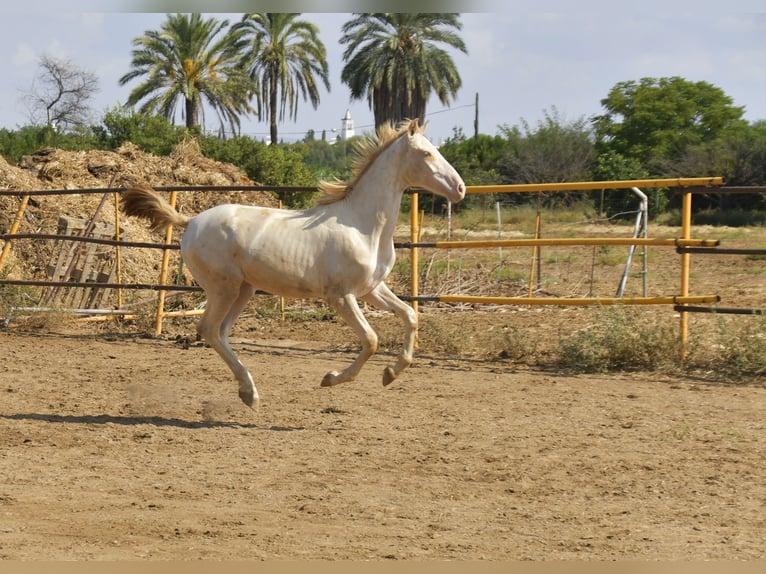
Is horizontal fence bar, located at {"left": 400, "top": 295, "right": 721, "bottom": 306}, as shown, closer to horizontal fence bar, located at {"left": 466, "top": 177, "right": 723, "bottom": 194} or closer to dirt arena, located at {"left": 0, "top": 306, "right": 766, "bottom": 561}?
dirt arena, located at {"left": 0, "top": 306, "right": 766, "bottom": 561}

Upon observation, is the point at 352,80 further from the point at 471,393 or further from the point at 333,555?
the point at 333,555

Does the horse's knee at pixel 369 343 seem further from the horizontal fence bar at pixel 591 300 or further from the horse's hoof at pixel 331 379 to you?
the horizontal fence bar at pixel 591 300

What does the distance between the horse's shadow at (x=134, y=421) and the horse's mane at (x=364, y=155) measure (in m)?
1.68

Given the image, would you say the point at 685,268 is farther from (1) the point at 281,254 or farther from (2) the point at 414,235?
(1) the point at 281,254

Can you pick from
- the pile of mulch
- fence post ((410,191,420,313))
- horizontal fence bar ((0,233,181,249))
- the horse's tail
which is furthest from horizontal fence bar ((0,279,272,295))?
the horse's tail

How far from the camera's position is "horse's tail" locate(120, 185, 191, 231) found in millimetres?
7211

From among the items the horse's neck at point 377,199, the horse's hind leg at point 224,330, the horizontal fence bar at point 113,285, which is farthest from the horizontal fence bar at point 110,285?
the horse's neck at point 377,199

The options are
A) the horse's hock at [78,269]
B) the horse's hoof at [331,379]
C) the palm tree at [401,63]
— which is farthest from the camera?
the palm tree at [401,63]

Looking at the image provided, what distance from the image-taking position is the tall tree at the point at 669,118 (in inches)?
1681

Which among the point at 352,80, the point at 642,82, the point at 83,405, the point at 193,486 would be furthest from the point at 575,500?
the point at 642,82

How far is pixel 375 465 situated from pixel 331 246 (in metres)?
1.76

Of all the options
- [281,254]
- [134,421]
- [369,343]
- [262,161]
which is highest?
[262,161]

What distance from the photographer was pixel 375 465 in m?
5.28

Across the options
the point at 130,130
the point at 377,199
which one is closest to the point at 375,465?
the point at 377,199
